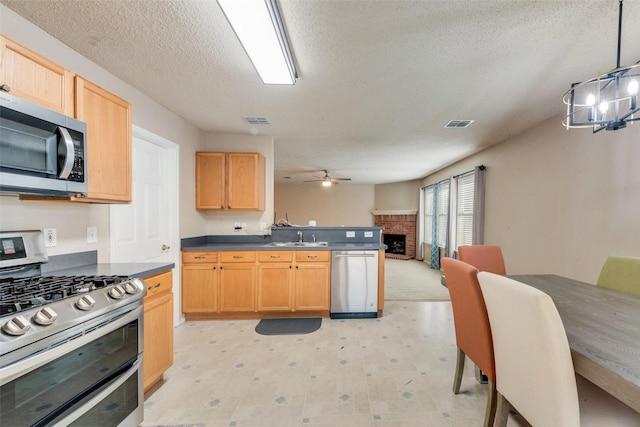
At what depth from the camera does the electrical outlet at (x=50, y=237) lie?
5.20 ft

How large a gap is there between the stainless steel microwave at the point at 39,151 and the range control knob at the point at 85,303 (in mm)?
594

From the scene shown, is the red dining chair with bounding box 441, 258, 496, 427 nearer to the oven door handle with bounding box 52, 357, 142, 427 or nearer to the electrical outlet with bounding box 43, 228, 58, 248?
the oven door handle with bounding box 52, 357, 142, 427

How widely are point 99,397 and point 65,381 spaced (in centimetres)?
20

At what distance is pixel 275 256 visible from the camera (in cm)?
312

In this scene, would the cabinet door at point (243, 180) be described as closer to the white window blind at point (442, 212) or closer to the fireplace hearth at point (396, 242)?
the white window blind at point (442, 212)

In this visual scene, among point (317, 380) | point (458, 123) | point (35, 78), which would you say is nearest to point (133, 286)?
point (35, 78)

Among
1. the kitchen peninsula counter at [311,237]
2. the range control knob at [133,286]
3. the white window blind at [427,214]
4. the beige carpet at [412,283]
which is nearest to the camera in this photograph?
the range control knob at [133,286]

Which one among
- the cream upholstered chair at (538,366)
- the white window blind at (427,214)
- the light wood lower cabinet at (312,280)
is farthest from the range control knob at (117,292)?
the white window blind at (427,214)

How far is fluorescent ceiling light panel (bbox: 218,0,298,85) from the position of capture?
132 centimetres

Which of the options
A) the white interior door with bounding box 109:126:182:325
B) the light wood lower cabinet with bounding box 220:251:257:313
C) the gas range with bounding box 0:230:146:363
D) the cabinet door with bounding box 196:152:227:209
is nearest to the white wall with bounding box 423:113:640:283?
the light wood lower cabinet with bounding box 220:251:257:313

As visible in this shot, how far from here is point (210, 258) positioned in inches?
121

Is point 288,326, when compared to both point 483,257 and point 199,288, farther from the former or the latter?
point 483,257

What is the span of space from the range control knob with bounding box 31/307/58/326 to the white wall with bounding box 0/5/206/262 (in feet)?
2.80

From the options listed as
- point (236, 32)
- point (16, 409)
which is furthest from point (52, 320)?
point (236, 32)
